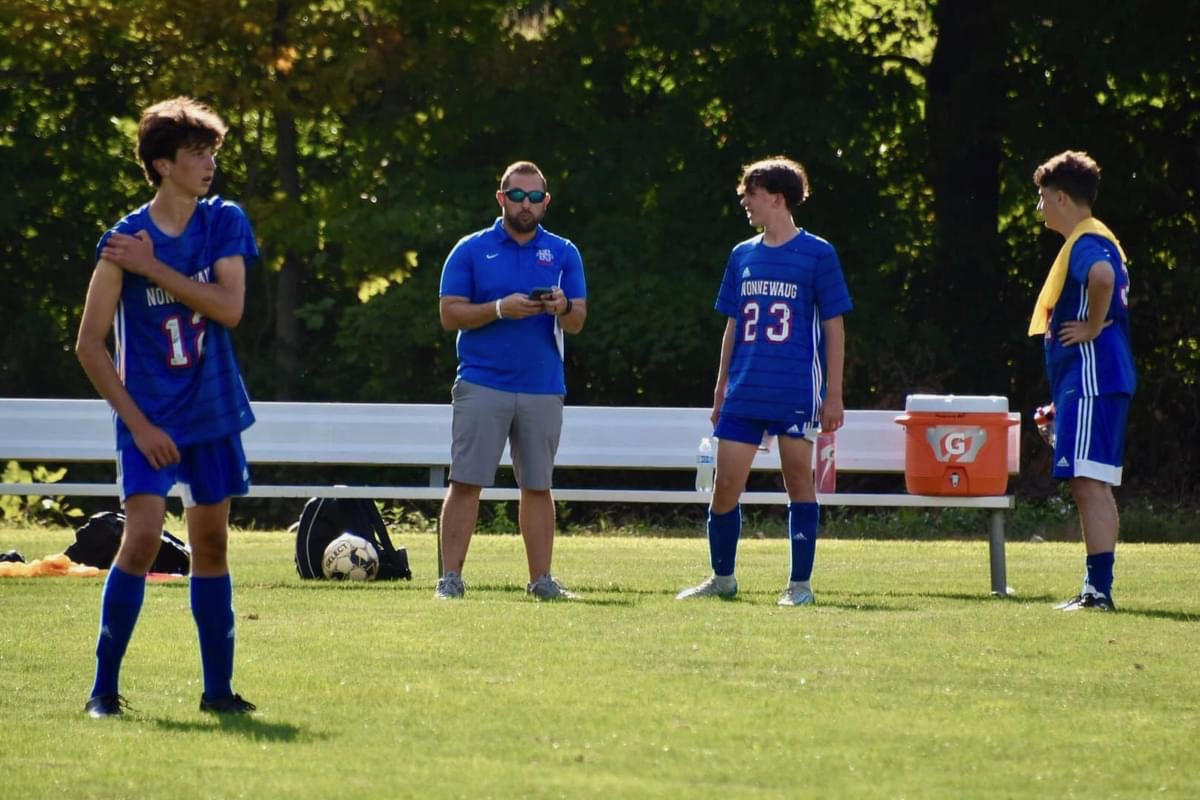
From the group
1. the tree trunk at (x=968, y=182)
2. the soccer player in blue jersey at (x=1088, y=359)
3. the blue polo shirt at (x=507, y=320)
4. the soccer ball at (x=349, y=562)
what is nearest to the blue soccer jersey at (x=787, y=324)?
the blue polo shirt at (x=507, y=320)

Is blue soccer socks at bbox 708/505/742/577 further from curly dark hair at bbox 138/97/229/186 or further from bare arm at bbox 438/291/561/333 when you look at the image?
curly dark hair at bbox 138/97/229/186

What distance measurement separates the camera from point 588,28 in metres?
24.0

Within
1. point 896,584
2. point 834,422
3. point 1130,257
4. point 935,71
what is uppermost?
point 935,71

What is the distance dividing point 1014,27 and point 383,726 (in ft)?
60.7

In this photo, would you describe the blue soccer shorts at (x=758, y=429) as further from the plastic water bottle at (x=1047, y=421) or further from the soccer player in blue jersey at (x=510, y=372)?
the plastic water bottle at (x=1047, y=421)

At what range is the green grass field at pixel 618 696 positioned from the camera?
501cm

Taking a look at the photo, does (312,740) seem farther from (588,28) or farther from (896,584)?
(588,28)

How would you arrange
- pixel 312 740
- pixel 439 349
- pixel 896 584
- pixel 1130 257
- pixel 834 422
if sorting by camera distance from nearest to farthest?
pixel 312 740 → pixel 834 422 → pixel 896 584 → pixel 1130 257 → pixel 439 349

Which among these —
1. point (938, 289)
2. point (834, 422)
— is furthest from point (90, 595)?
point (938, 289)

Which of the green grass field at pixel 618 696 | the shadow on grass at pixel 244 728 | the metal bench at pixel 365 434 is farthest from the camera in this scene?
the metal bench at pixel 365 434

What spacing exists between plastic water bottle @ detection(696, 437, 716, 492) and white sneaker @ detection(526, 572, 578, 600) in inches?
88.9

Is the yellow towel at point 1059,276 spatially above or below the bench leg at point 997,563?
above

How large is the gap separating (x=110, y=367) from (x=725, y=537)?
14.1 ft

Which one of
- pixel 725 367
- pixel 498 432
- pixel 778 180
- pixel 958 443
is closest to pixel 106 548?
pixel 498 432
